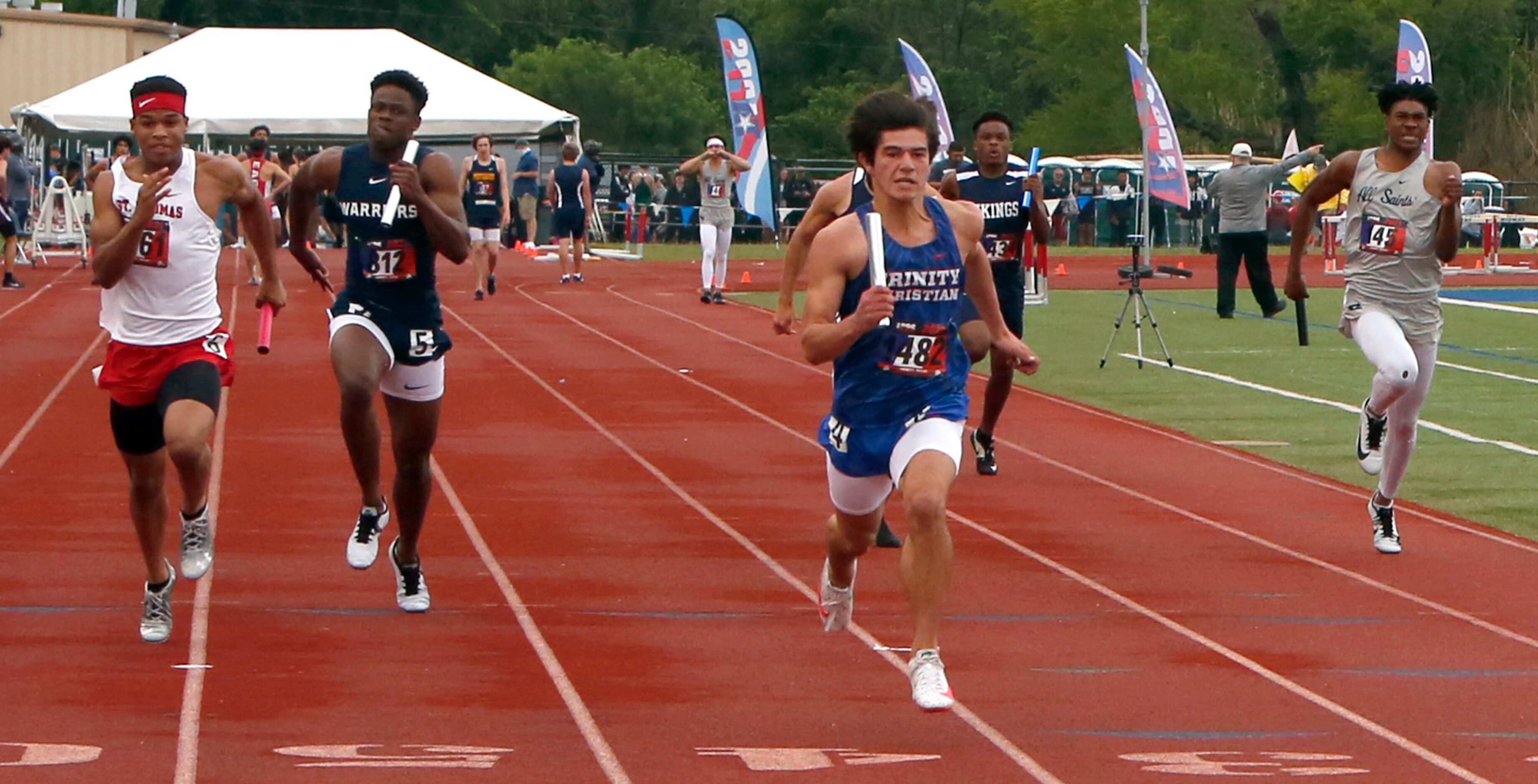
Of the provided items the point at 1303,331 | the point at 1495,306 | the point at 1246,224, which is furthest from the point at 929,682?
the point at 1495,306

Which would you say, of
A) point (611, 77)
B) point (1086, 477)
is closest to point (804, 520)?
point (1086, 477)

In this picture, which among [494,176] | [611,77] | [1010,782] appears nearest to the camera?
[1010,782]

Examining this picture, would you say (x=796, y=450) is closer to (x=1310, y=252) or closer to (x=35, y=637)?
(x=35, y=637)

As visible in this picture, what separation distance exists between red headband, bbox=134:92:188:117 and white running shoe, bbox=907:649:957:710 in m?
2.97

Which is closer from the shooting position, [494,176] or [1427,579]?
[1427,579]

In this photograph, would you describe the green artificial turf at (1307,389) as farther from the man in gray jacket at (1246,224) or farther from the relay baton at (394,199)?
the relay baton at (394,199)

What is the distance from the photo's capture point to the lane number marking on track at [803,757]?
5.60 m

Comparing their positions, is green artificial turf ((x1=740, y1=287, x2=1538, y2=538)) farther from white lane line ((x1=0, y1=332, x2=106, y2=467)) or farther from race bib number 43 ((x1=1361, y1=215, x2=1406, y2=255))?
white lane line ((x1=0, y1=332, x2=106, y2=467))

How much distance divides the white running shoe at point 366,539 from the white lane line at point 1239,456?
4.81 metres

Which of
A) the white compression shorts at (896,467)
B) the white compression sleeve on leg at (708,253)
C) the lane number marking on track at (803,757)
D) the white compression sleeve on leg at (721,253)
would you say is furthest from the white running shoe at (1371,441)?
the white compression sleeve on leg at (721,253)

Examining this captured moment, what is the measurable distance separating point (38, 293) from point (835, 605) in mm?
20261

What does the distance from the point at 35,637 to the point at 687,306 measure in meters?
17.6

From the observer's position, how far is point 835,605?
6766mm

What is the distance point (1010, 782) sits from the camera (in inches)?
215
